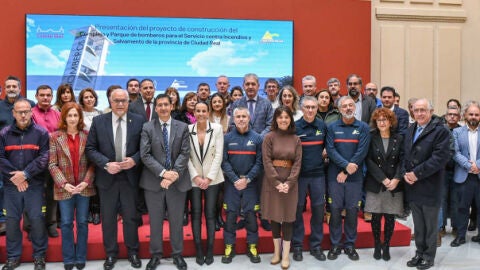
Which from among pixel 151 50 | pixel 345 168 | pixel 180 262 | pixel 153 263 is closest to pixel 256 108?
pixel 345 168

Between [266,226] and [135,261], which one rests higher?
[266,226]

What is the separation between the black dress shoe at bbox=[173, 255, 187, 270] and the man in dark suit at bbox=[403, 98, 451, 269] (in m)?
2.00

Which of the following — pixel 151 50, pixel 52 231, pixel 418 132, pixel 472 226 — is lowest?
pixel 472 226

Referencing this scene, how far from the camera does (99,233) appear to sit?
13.8 feet

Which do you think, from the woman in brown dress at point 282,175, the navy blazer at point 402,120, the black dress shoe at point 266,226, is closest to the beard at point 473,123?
the navy blazer at point 402,120

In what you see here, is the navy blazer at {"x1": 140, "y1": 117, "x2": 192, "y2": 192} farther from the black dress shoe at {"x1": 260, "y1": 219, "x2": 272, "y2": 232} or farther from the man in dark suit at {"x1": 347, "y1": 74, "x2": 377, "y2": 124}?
the man in dark suit at {"x1": 347, "y1": 74, "x2": 377, "y2": 124}

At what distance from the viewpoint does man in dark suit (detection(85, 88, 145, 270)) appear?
3633 millimetres

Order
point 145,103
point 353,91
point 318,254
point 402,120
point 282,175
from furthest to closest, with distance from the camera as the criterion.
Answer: point 353,91, point 402,120, point 145,103, point 318,254, point 282,175

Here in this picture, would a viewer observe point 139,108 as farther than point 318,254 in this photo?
Yes

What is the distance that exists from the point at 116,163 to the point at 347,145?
6.69ft

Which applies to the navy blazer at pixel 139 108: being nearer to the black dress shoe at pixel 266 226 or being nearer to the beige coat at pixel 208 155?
the beige coat at pixel 208 155

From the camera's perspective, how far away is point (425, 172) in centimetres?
368

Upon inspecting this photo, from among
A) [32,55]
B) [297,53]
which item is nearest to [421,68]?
[297,53]

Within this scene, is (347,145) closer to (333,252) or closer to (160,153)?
(333,252)
